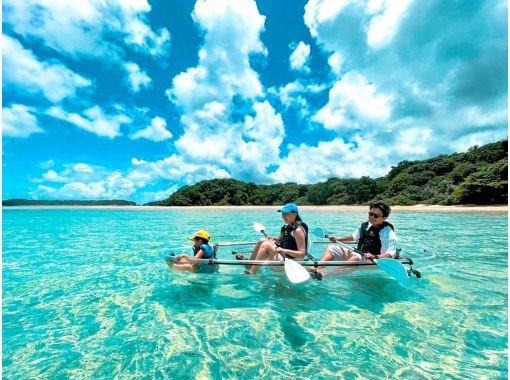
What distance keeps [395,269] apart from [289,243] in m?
2.17

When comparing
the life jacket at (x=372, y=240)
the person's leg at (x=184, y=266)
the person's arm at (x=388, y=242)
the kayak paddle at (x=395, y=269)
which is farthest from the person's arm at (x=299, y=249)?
the person's leg at (x=184, y=266)

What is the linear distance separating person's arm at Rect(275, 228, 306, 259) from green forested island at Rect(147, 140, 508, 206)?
3491cm

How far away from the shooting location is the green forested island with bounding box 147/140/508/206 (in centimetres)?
3397

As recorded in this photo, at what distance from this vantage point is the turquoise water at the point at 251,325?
12.0 ft

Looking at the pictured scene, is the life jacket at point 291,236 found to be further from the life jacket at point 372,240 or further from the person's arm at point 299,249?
the life jacket at point 372,240

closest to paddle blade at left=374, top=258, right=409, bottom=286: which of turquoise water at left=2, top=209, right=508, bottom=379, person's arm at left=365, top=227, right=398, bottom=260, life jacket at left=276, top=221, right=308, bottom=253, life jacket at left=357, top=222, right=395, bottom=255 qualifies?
turquoise water at left=2, top=209, right=508, bottom=379

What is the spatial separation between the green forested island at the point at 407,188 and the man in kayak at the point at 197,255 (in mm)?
36090

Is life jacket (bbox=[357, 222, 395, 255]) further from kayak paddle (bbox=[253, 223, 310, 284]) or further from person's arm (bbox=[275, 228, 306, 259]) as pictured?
kayak paddle (bbox=[253, 223, 310, 284])

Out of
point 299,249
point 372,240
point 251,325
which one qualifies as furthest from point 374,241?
point 251,325

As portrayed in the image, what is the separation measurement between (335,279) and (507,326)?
314 centimetres

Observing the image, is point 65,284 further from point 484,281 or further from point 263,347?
point 484,281

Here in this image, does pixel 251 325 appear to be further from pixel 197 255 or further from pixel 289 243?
pixel 197 255

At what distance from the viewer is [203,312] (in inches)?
208

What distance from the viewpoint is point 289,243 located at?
672 cm
